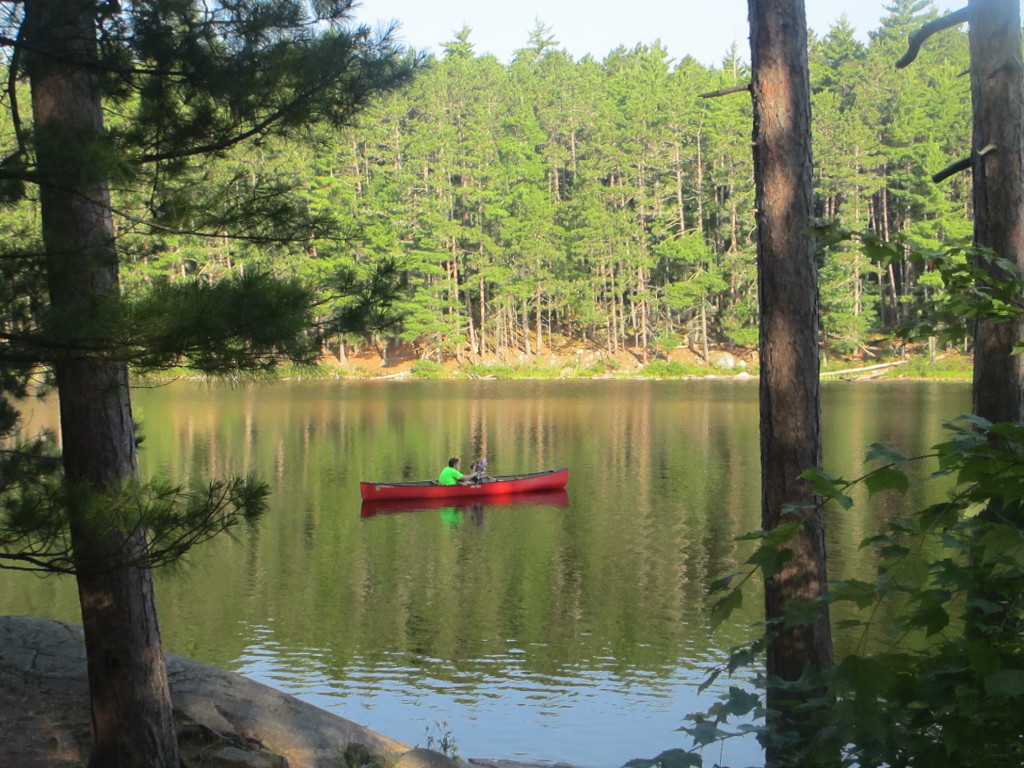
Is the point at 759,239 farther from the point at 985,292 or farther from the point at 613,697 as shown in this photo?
the point at 613,697

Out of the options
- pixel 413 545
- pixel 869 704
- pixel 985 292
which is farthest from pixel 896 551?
pixel 413 545

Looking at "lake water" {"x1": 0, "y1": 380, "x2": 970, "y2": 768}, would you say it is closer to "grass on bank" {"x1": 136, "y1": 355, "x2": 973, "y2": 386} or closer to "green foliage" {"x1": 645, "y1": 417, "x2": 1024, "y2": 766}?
"green foliage" {"x1": 645, "y1": 417, "x2": 1024, "y2": 766}

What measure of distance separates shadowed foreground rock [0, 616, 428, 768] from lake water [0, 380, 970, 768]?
0.82 m

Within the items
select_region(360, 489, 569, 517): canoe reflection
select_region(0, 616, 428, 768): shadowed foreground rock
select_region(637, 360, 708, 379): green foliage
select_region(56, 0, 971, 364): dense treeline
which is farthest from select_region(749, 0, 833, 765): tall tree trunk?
select_region(637, 360, 708, 379): green foliage

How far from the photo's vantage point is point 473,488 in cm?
1836

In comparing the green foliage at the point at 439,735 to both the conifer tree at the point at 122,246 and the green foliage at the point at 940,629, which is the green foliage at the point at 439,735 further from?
the green foliage at the point at 940,629

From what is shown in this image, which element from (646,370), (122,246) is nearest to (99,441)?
(122,246)

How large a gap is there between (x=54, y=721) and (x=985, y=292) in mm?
4554

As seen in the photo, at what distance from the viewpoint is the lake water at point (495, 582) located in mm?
8750

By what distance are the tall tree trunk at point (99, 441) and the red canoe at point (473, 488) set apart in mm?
12875

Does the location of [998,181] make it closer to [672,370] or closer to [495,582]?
[495,582]

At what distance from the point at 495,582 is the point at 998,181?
8848mm

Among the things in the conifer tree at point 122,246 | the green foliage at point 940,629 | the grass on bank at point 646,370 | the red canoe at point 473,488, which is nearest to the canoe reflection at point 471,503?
the red canoe at point 473,488

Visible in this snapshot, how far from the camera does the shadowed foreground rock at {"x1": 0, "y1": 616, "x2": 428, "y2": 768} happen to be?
16.0 feet
